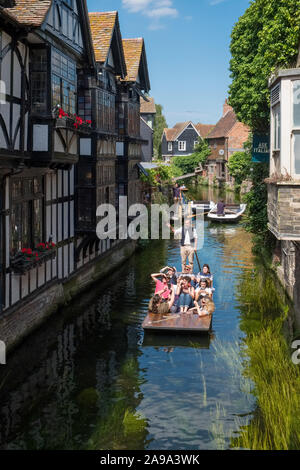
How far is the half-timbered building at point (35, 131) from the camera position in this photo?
1498 centimetres

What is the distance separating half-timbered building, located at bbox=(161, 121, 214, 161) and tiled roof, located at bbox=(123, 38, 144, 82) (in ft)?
225

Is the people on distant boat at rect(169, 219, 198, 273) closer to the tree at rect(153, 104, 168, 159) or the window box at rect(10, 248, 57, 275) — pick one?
the window box at rect(10, 248, 57, 275)

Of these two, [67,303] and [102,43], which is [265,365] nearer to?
[67,303]

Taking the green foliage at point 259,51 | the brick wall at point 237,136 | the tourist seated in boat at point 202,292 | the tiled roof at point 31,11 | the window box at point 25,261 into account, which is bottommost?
the tourist seated in boat at point 202,292

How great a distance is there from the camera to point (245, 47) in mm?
30047

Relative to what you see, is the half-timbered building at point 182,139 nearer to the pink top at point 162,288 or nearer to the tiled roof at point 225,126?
the tiled roof at point 225,126

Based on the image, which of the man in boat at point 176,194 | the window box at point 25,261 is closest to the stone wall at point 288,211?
the window box at point 25,261

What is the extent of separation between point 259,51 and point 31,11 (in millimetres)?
13552

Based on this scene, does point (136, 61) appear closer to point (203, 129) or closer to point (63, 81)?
point (63, 81)

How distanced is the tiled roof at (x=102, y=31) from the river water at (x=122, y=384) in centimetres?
978

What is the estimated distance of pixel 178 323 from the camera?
17438 millimetres

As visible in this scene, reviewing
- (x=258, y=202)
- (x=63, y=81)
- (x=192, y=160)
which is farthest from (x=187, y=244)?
(x=192, y=160)

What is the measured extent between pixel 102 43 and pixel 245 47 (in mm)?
8880

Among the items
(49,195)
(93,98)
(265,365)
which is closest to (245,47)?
(93,98)
